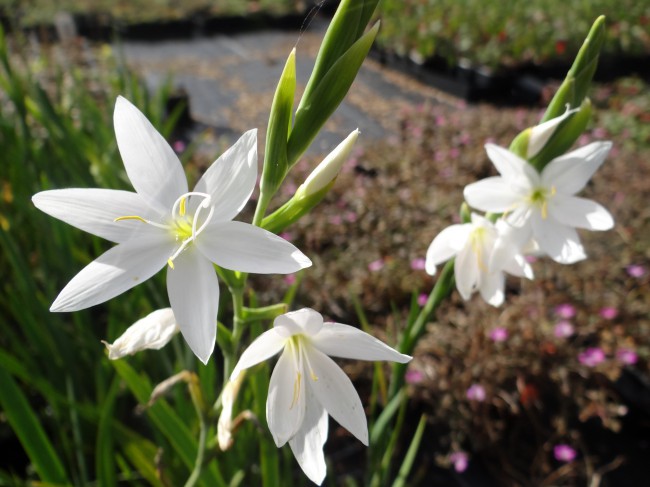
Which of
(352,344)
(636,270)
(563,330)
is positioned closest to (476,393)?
(563,330)

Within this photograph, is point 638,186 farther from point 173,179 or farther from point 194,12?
point 194,12

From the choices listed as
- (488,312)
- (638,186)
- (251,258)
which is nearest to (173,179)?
(251,258)

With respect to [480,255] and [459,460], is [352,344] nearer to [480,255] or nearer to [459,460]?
[480,255]

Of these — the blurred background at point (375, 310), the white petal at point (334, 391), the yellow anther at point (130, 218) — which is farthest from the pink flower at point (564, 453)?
the yellow anther at point (130, 218)

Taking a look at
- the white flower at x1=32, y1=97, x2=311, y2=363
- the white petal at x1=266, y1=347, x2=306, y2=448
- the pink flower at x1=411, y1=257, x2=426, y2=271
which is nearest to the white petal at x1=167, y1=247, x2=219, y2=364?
the white flower at x1=32, y1=97, x2=311, y2=363

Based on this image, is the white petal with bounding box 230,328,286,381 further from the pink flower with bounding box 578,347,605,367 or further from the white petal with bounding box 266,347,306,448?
the pink flower with bounding box 578,347,605,367

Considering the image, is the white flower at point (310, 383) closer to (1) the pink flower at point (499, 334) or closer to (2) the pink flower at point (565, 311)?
(1) the pink flower at point (499, 334)
